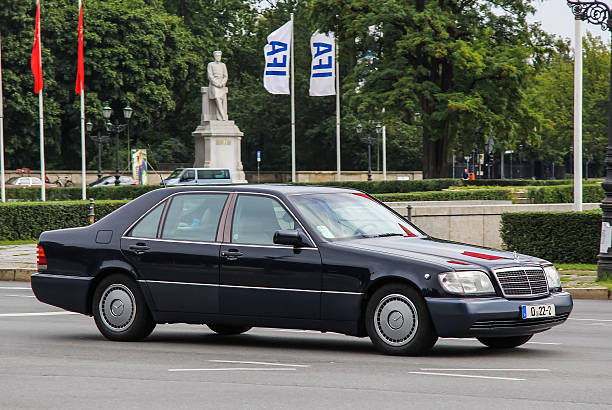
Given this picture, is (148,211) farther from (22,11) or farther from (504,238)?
(22,11)

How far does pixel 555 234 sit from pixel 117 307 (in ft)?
Result: 40.6

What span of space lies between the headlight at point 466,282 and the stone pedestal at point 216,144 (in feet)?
158

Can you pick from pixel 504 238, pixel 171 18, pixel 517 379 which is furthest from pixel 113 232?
pixel 171 18

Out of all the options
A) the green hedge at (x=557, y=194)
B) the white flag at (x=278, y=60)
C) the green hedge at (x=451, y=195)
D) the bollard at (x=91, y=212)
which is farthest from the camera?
the white flag at (x=278, y=60)

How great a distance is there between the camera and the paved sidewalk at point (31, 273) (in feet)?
54.5

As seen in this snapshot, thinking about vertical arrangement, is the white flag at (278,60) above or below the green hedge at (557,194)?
above

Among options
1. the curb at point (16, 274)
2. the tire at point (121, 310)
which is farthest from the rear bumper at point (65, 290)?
the curb at point (16, 274)

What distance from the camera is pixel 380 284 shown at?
9.33 meters

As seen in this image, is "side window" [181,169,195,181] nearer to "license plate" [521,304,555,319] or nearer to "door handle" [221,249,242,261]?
"door handle" [221,249,242,261]

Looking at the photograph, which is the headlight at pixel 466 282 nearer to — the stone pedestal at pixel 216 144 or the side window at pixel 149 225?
the side window at pixel 149 225

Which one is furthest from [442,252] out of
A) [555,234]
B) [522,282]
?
[555,234]

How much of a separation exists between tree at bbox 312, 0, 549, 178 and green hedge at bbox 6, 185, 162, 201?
1037 cm

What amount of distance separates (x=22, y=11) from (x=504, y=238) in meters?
47.9

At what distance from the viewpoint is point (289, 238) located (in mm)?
Result: 9609
